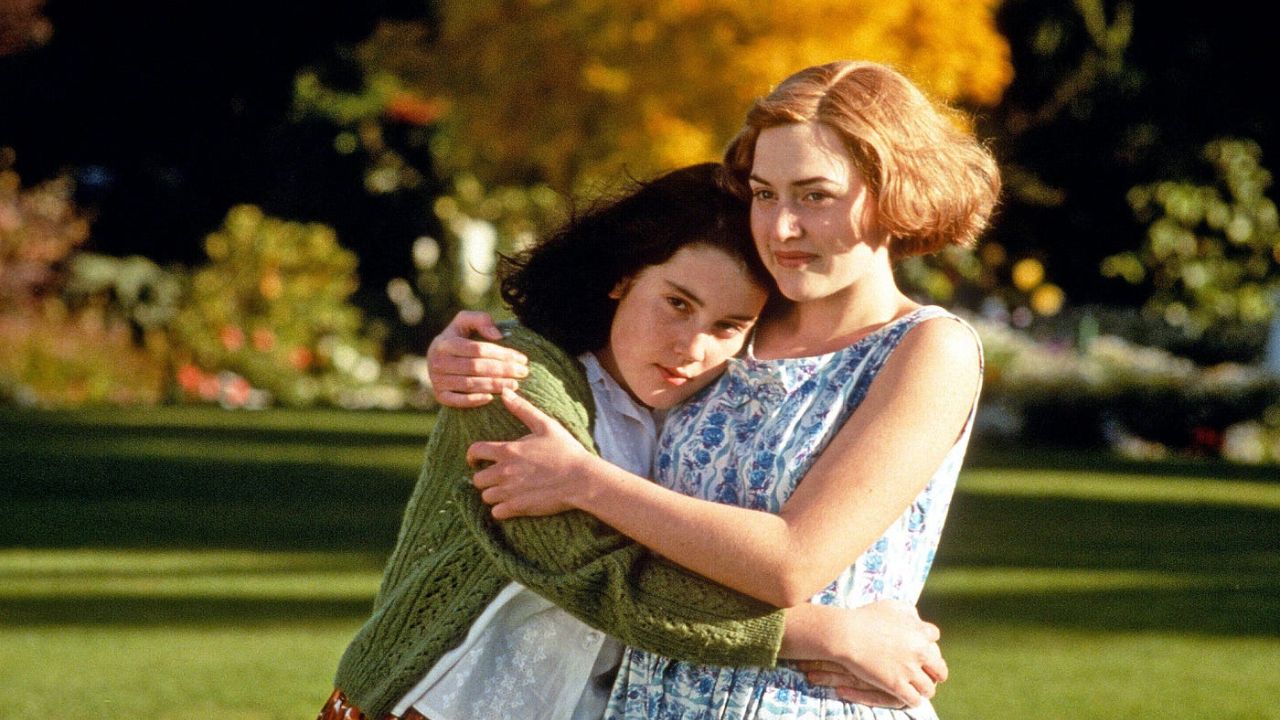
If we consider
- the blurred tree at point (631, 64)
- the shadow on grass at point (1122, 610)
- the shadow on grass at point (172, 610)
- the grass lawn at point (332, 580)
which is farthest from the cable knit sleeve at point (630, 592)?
the blurred tree at point (631, 64)

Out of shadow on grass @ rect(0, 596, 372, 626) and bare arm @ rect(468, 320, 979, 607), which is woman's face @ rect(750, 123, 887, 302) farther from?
shadow on grass @ rect(0, 596, 372, 626)

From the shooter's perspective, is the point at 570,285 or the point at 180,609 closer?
the point at 570,285

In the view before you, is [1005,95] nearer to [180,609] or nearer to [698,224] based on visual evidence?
[180,609]

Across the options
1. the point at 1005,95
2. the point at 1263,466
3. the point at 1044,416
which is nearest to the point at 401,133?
the point at 1005,95

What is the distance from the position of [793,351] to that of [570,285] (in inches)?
15.7

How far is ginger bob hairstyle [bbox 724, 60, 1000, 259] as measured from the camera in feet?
8.73

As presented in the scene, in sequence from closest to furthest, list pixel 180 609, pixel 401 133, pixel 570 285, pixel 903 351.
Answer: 1. pixel 903 351
2. pixel 570 285
3. pixel 180 609
4. pixel 401 133

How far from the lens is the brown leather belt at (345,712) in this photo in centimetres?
281

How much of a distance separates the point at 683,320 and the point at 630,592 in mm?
447

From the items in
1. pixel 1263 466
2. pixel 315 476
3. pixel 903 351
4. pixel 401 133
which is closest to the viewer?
pixel 903 351

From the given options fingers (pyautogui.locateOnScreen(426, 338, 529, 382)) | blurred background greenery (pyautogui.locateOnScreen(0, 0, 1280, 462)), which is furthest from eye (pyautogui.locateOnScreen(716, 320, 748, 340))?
blurred background greenery (pyautogui.locateOnScreen(0, 0, 1280, 462))

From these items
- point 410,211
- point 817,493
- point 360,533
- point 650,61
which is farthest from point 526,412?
point 410,211

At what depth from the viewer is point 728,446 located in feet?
9.22

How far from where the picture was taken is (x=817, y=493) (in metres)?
2.60
